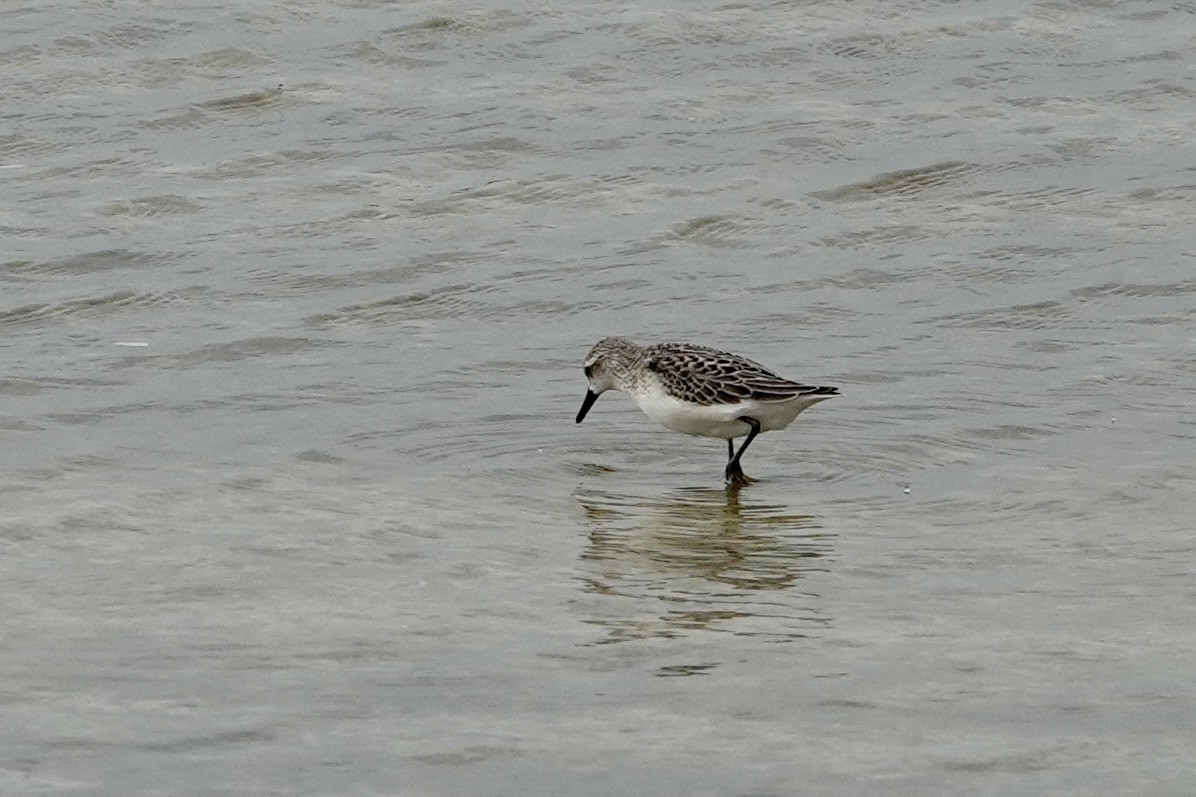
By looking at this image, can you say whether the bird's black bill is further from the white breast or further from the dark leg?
the dark leg

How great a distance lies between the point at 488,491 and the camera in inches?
357

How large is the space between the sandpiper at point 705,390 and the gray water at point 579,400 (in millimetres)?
246

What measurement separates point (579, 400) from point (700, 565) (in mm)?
2615

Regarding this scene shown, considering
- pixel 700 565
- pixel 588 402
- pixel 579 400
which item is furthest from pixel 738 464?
pixel 700 565

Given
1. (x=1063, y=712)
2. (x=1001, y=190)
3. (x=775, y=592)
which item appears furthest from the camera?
(x=1001, y=190)

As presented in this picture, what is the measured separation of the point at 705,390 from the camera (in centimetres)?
964

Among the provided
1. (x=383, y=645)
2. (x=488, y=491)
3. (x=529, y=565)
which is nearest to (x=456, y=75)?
(x=488, y=491)

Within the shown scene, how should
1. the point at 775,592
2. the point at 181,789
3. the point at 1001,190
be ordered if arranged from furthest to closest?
the point at 1001,190 → the point at 775,592 → the point at 181,789

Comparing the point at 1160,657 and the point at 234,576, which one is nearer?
the point at 1160,657

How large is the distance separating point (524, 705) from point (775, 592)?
1514 millimetres

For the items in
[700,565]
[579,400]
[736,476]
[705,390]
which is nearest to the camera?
[700,565]

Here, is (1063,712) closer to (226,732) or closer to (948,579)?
(948,579)

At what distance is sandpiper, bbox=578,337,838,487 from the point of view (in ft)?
31.2

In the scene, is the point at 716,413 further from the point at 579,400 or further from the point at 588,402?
the point at 579,400
